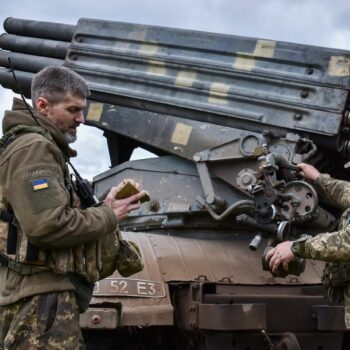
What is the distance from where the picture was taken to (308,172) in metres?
5.55

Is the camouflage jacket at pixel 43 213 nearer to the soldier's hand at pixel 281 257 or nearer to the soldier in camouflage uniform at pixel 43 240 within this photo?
the soldier in camouflage uniform at pixel 43 240

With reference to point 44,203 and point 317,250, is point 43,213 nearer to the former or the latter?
point 44,203

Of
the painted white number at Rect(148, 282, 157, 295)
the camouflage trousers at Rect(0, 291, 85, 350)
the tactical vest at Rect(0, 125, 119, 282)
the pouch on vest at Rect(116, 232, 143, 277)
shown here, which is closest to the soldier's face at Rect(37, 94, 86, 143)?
the tactical vest at Rect(0, 125, 119, 282)

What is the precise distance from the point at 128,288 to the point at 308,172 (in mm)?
1543

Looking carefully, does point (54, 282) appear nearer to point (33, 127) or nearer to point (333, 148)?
point (33, 127)

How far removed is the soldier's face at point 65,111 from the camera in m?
3.52

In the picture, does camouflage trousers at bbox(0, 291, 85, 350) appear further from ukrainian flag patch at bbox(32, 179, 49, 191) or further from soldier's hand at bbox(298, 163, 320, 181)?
soldier's hand at bbox(298, 163, 320, 181)

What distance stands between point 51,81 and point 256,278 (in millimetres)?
3062

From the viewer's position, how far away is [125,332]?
19.5ft

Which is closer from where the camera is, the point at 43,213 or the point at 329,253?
the point at 43,213

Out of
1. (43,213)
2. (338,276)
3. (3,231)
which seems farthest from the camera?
(338,276)

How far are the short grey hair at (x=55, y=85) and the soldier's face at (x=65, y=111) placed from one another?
0.02 meters

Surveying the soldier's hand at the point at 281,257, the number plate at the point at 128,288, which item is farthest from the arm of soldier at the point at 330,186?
the number plate at the point at 128,288

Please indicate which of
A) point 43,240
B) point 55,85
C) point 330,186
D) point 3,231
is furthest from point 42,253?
point 330,186
